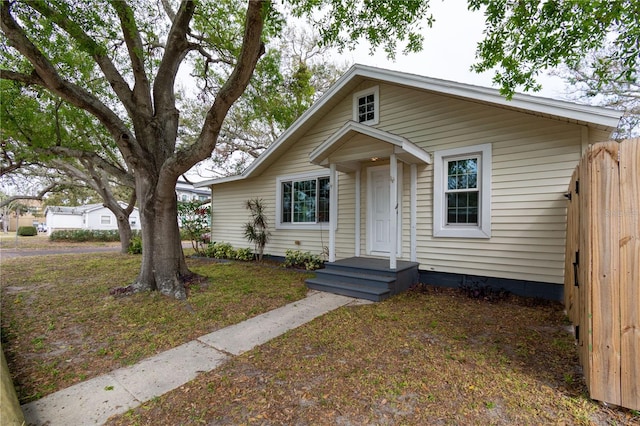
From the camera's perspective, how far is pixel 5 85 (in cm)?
742

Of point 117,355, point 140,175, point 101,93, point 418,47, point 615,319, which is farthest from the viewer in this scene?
point 101,93

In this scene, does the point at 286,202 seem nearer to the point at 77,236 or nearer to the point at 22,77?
the point at 22,77

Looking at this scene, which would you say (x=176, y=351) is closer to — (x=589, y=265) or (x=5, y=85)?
(x=589, y=265)

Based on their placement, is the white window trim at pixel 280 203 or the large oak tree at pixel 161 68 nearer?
the large oak tree at pixel 161 68

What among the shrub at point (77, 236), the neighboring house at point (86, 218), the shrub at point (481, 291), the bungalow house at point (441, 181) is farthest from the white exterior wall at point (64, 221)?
the shrub at point (481, 291)

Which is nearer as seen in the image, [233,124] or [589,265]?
[589,265]

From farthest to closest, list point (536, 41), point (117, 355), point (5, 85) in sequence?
point (5, 85) → point (536, 41) → point (117, 355)

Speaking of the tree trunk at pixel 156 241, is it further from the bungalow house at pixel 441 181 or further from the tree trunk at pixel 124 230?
the tree trunk at pixel 124 230

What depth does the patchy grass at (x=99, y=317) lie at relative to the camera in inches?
121

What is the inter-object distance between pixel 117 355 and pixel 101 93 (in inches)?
410

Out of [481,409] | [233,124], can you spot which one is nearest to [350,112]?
[481,409]

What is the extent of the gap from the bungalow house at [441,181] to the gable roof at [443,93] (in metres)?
0.02

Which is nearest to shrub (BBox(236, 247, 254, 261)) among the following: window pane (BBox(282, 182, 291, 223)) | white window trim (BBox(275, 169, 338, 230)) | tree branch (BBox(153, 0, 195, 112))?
white window trim (BBox(275, 169, 338, 230))

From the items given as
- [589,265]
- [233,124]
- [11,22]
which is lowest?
[589,265]
